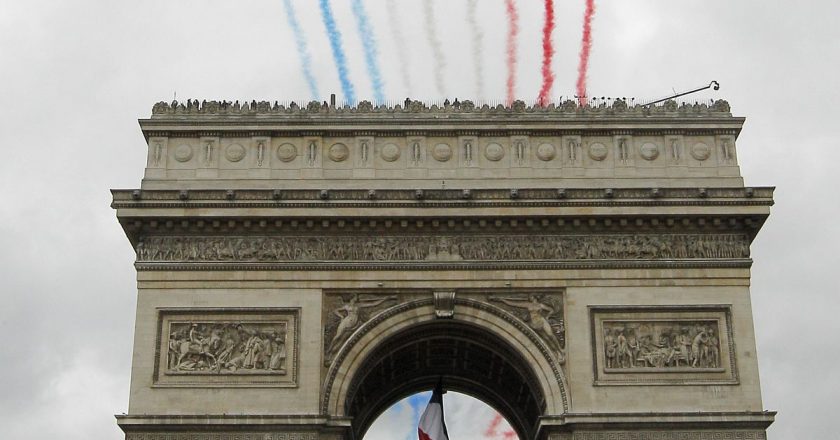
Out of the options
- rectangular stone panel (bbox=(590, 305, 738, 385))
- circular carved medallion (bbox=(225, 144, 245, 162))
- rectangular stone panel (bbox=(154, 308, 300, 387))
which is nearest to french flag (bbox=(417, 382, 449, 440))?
rectangular stone panel (bbox=(154, 308, 300, 387))

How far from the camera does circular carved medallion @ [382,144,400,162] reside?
34.9 m

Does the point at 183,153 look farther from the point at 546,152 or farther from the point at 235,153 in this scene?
the point at 546,152

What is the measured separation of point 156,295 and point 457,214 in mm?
7611

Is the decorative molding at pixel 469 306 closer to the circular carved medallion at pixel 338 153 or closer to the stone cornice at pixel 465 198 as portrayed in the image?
the stone cornice at pixel 465 198

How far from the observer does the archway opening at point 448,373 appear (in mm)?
34031

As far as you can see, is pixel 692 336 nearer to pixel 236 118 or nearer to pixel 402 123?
pixel 402 123

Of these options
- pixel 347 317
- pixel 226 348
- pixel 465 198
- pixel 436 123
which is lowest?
pixel 226 348

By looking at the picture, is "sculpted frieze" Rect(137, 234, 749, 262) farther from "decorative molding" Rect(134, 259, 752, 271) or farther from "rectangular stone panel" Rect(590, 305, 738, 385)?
"rectangular stone panel" Rect(590, 305, 738, 385)

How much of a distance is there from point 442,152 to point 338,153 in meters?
→ 2.65

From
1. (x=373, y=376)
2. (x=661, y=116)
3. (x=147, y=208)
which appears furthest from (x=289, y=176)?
(x=661, y=116)

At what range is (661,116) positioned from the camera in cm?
3512

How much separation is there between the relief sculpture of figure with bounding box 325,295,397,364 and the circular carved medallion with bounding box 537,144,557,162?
5.27 meters

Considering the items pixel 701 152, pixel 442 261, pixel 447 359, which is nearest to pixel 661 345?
pixel 701 152

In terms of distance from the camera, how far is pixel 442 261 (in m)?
33.8
